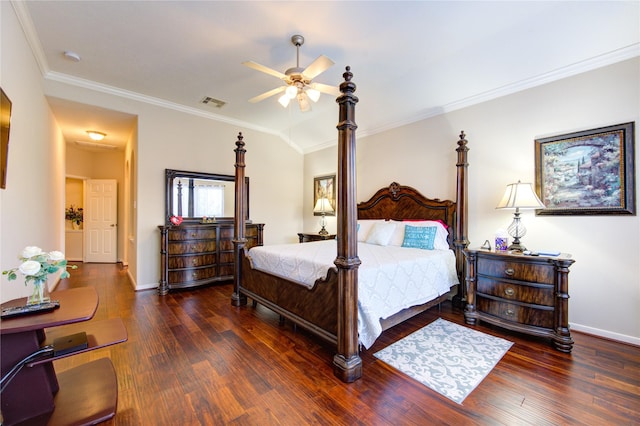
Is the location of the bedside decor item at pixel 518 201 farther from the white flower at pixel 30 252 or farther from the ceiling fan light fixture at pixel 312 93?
the white flower at pixel 30 252

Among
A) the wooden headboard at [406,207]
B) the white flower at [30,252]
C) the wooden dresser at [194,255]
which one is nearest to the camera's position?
the white flower at [30,252]

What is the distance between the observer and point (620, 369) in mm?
2047

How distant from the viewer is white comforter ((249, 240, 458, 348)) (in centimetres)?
214

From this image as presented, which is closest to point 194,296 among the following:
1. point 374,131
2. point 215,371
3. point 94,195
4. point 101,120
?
point 215,371

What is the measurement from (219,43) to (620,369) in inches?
183

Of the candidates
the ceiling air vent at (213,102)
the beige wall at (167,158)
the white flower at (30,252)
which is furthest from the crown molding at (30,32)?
the white flower at (30,252)

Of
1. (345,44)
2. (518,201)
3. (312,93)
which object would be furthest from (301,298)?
(345,44)

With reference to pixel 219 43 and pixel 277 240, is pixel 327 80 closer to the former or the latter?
pixel 219 43

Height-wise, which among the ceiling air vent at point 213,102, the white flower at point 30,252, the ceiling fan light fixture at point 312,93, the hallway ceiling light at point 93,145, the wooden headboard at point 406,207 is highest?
the ceiling air vent at point 213,102

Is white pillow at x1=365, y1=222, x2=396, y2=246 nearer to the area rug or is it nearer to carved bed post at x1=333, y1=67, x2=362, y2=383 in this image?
the area rug

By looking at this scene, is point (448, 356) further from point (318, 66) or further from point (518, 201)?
point (318, 66)

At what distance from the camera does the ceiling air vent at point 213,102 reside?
4223 mm

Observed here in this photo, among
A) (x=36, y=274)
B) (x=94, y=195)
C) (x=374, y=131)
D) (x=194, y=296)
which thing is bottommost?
(x=194, y=296)

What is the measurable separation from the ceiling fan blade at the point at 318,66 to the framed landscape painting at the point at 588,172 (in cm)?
250
